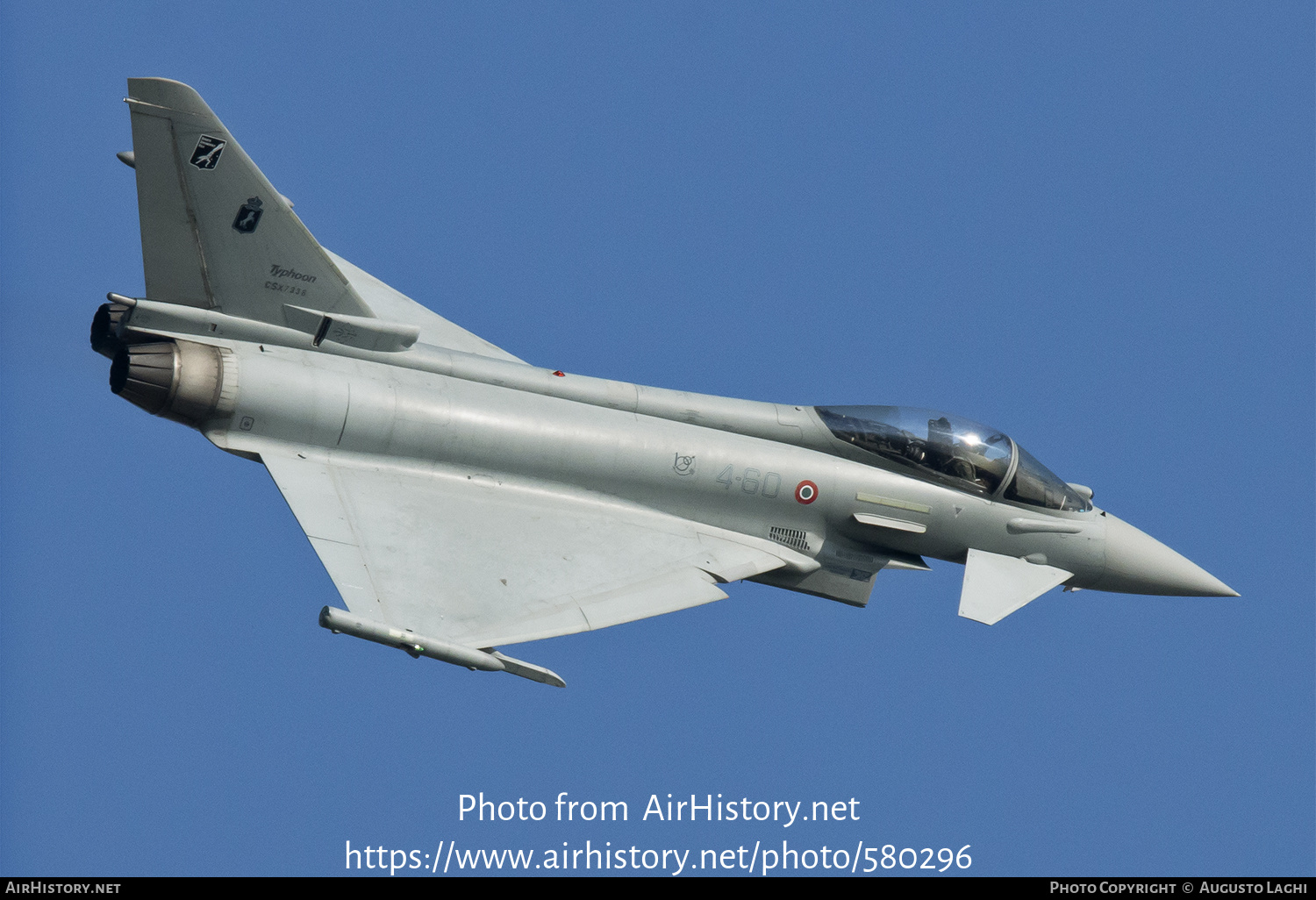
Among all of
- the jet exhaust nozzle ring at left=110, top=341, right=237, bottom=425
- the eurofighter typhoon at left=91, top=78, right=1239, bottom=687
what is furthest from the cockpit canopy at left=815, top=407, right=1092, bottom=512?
the jet exhaust nozzle ring at left=110, top=341, right=237, bottom=425

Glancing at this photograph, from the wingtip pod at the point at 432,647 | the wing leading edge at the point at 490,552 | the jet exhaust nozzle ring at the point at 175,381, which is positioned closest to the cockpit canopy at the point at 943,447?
the wing leading edge at the point at 490,552

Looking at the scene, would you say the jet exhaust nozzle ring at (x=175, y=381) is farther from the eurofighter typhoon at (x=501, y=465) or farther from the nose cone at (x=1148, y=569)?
the nose cone at (x=1148, y=569)

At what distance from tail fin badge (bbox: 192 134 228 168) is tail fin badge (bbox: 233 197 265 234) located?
0.58m

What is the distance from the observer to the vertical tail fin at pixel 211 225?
18547 mm

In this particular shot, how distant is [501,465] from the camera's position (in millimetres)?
19672

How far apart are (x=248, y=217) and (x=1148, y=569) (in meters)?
12.2

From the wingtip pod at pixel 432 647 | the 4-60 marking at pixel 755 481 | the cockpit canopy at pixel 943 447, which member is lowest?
the wingtip pod at pixel 432 647

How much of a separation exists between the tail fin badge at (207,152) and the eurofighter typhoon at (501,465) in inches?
1.1

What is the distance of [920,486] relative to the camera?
21422 mm

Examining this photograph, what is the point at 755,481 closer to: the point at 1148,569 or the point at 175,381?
the point at 1148,569

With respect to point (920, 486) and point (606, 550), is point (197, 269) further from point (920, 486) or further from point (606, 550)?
point (920, 486)

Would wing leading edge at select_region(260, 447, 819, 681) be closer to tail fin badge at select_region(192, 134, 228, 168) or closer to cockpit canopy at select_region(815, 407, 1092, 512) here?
cockpit canopy at select_region(815, 407, 1092, 512)
